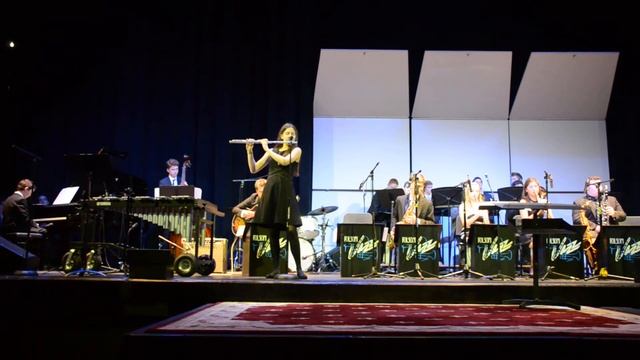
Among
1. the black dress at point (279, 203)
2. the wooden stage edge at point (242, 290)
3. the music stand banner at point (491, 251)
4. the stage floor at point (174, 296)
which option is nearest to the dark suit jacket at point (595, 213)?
the music stand banner at point (491, 251)

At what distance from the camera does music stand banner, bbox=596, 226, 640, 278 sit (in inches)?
293

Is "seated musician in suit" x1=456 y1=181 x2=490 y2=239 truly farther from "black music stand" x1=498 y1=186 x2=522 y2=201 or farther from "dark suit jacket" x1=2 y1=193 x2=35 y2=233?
"dark suit jacket" x1=2 y1=193 x2=35 y2=233

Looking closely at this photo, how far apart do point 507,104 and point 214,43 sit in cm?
574

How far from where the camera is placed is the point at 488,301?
5.68 meters

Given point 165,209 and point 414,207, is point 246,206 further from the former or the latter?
point 414,207

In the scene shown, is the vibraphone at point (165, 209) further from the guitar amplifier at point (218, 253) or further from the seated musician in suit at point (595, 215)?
the seated musician in suit at point (595, 215)

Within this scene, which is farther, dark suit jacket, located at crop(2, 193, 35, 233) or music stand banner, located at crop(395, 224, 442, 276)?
dark suit jacket, located at crop(2, 193, 35, 233)

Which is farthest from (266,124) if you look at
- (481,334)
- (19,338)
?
(481,334)

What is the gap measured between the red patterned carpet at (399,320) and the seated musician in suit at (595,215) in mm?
3281

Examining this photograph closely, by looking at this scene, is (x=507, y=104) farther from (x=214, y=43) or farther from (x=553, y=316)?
(x=553, y=316)

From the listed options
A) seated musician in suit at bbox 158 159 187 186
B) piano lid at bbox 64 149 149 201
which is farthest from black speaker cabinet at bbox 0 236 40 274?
seated musician in suit at bbox 158 159 187 186

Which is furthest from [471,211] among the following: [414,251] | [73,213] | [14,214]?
[14,214]

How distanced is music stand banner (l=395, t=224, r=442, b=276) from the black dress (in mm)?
1790

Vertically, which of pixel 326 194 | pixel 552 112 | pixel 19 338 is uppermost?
pixel 552 112
